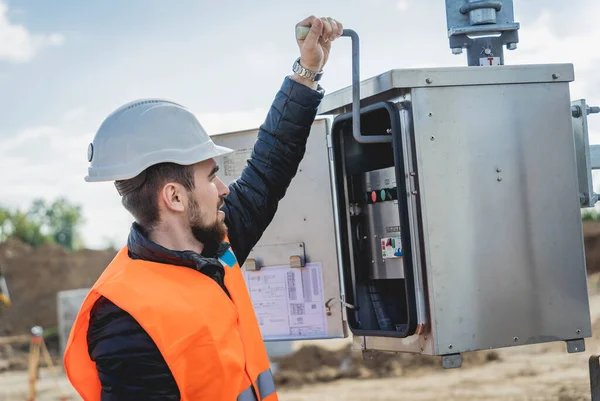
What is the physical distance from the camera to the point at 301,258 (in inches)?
148

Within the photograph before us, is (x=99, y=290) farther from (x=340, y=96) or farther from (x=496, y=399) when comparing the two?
(x=496, y=399)

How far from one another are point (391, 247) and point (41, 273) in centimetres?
1930

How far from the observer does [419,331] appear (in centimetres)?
314

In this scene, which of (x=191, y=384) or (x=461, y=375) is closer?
(x=191, y=384)

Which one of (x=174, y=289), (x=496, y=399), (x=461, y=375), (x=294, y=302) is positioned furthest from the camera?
(x=461, y=375)

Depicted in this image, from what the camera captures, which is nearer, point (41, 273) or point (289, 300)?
point (289, 300)

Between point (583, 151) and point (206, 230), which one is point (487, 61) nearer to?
point (583, 151)

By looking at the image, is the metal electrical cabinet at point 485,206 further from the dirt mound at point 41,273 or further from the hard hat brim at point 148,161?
the dirt mound at point 41,273

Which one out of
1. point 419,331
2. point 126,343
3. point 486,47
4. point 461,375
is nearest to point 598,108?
point 486,47

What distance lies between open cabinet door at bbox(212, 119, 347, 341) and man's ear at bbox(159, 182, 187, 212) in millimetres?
1105

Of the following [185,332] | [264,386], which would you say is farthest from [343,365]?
[185,332]

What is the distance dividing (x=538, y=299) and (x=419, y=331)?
1.51ft

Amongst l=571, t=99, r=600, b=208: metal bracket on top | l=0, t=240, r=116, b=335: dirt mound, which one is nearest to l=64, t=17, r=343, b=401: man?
l=571, t=99, r=600, b=208: metal bracket on top

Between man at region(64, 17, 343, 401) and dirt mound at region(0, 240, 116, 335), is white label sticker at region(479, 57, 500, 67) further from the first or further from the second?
dirt mound at region(0, 240, 116, 335)
